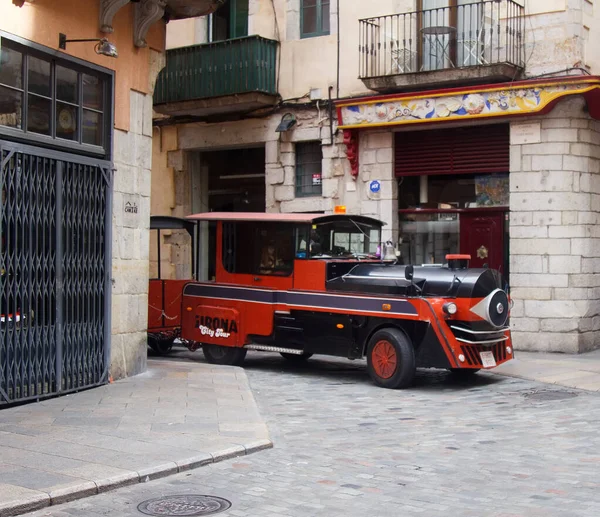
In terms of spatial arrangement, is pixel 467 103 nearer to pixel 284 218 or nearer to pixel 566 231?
pixel 566 231

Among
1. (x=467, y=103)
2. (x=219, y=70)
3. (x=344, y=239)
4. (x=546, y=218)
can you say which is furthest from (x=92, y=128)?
(x=546, y=218)

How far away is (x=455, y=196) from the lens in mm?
17219

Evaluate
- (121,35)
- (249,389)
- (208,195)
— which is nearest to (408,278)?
(249,389)

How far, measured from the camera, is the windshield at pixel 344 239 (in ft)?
43.2

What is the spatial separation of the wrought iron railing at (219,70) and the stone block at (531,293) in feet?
20.9

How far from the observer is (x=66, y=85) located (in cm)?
1052

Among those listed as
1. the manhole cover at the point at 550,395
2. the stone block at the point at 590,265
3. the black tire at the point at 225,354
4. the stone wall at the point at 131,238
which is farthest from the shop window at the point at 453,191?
the stone wall at the point at 131,238

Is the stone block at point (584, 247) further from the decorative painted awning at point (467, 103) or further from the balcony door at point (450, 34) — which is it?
the balcony door at point (450, 34)

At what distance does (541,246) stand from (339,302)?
4975 mm

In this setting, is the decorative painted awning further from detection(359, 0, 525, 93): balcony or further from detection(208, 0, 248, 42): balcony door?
detection(208, 0, 248, 42): balcony door

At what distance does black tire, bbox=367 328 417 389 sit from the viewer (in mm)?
11702

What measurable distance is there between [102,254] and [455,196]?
26.9 ft

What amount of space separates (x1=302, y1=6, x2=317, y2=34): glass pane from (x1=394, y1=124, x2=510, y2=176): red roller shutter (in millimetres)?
3014

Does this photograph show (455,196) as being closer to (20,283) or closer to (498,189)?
(498,189)
